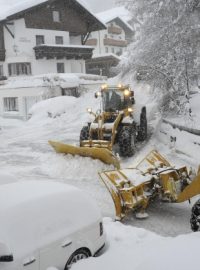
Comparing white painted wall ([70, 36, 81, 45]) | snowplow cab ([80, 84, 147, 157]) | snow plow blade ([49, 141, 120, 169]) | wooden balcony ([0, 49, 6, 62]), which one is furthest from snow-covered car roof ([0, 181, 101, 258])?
white painted wall ([70, 36, 81, 45])

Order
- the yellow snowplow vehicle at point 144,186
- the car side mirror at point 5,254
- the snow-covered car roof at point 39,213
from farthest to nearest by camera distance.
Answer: the yellow snowplow vehicle at point 144,186
the snow-covered car roof at point 39,213
the car side mirror at point 5,254

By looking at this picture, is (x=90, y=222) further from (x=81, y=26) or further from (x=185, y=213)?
(x=81, y=26)

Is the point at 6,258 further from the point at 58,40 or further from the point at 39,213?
the point at 58,40

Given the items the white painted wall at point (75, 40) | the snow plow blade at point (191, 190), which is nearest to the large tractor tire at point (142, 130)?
the snow plow blade at point (191, 190)

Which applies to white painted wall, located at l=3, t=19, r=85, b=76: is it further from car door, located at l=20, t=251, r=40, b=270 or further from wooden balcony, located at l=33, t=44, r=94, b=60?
car door, located at l=20, t=251, r=40, b=270

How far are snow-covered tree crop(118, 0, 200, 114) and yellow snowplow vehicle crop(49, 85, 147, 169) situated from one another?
10.6 feet

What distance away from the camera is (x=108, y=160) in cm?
1270

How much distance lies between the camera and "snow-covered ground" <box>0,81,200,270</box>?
5.74 m

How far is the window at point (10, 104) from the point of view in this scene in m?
32.9

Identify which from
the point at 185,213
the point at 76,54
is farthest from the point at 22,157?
the point at 76,54

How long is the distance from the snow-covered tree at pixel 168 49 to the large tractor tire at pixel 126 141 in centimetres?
447

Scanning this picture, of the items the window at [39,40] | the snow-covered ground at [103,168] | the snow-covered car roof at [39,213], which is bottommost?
the snow-covered ground at [103,168]

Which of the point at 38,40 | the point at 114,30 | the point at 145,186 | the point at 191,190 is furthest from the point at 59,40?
the point at 191,190

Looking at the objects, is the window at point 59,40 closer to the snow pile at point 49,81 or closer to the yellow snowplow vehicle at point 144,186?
the snow pile at point 49,81
